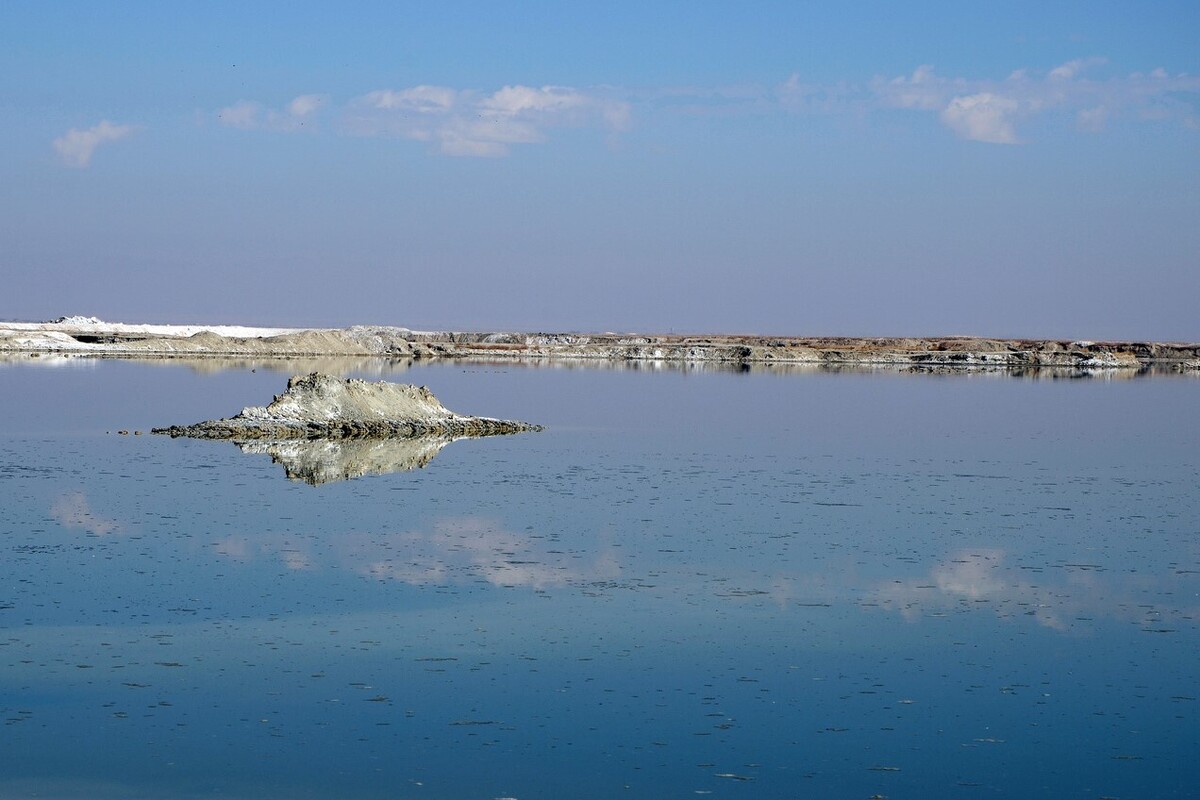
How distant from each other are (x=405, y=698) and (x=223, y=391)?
40.9 metres

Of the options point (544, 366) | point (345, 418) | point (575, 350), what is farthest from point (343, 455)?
point (575, 350)

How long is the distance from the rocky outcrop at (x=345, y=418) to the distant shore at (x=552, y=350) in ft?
179

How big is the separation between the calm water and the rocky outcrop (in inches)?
188

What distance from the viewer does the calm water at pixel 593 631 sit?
31.9 ft

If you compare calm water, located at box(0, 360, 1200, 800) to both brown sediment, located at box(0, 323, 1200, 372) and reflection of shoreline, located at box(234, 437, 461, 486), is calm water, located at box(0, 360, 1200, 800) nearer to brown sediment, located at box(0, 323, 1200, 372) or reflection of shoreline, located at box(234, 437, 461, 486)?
reflection of shoreline, located at box(234, 437, 461, 486)

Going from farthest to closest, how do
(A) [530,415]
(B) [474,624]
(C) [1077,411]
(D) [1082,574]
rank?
(C) [1077,411] → (A) [530,415] → (D) [1082,574] → (B) [474,624]

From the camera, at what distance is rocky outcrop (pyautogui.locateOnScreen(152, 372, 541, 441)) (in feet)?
109

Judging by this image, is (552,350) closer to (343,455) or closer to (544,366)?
(544,366)

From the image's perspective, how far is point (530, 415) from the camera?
138 feet

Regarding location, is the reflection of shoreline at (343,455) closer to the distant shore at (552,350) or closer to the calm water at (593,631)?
the calm water at (593,631)

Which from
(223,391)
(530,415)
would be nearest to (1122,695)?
(530,415)

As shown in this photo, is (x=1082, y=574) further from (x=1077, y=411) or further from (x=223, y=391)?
(x=223, y=391)

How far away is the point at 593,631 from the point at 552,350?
109449 millimetres

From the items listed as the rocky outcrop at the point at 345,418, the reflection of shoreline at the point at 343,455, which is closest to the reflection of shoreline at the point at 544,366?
the rocky outcrop at the point at 345,418
